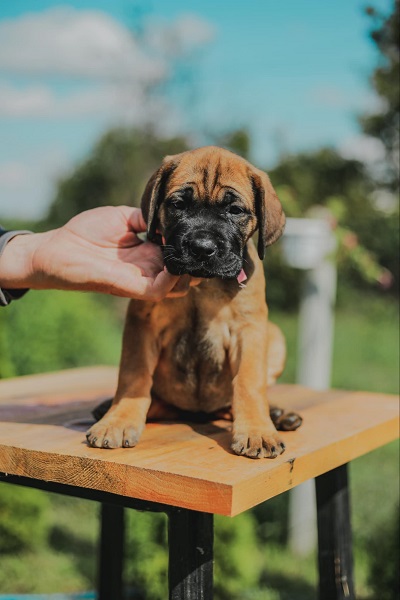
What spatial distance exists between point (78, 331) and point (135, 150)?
9.12 metres

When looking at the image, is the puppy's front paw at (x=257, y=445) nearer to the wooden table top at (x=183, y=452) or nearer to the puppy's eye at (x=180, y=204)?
the wooden table top at (x=183, y=452)

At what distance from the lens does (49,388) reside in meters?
4.07

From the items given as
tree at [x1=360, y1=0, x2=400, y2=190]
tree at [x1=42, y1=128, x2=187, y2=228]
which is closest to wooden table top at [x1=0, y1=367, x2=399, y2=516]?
tree at [x1=360, y1=0, x2=400, y2=190]

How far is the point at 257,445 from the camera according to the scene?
2639 millimetres

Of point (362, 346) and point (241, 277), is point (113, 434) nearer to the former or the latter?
point (241, 277)

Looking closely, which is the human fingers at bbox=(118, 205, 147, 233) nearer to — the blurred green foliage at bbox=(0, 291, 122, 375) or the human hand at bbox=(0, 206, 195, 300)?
the human hand at bbox=(0, 206, 195, 300)

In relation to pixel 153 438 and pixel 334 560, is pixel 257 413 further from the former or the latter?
pixel 334 560

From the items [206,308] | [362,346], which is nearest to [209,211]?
[206,308]

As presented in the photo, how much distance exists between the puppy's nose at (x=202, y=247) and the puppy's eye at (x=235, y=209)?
0.27 meters

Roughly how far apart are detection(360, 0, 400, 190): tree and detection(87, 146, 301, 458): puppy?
3.48 meters

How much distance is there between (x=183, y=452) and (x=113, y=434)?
0.27m

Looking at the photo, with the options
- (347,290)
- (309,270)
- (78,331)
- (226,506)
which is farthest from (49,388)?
(347,290)

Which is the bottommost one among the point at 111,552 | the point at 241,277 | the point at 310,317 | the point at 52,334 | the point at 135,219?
the point at 111,552

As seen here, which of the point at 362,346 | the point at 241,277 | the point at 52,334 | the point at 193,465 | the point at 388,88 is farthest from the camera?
the point at 362,346
